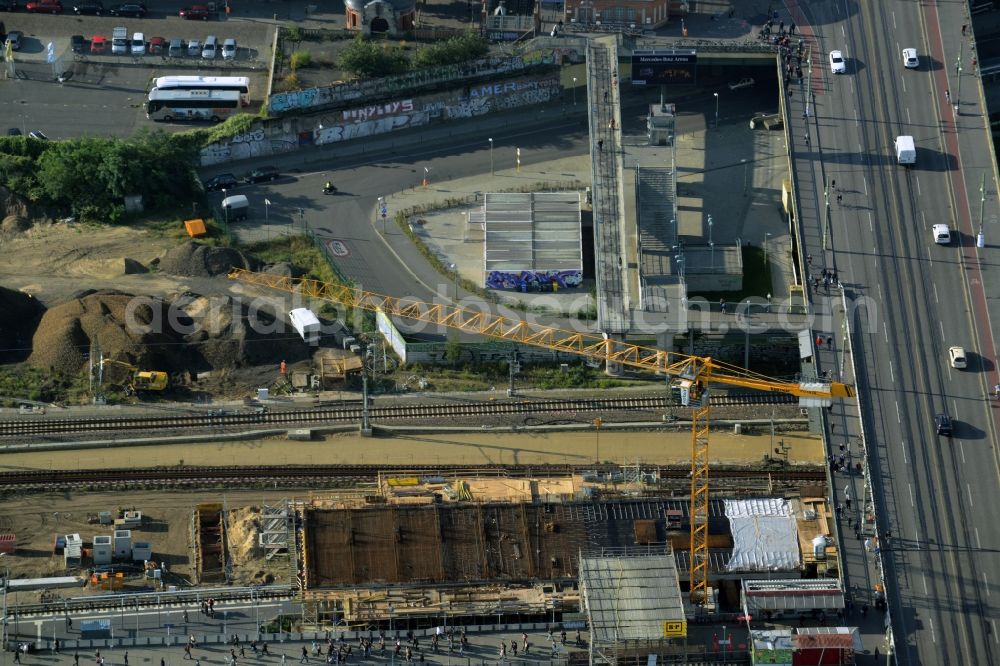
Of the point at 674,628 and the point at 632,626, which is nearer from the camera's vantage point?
the point at 632,626

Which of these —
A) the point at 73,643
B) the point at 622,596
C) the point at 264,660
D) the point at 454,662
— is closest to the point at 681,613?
the point at 622,596

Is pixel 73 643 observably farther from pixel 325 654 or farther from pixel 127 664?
pixel 325 654

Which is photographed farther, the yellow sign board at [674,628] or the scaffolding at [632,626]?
the yellow sign board at [674,628]

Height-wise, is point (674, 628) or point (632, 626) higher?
point (632, 626)

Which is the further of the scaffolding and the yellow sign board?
the yellow sign board

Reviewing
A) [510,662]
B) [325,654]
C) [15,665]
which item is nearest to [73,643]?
[15,665]

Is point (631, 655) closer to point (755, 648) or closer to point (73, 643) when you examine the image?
point (755, 648)
